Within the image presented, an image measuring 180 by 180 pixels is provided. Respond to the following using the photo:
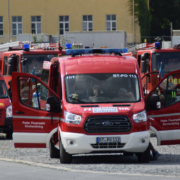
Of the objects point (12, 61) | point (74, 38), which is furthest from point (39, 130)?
point (74, 38)

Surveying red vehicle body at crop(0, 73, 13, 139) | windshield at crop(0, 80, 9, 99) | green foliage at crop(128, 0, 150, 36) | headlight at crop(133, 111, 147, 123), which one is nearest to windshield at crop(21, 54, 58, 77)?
windshield at crop(0, 80, 9, 99)

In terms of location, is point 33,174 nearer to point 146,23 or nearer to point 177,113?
point 177,113

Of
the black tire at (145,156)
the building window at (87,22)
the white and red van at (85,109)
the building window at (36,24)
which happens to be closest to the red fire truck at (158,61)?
the white and red van at (85,109)

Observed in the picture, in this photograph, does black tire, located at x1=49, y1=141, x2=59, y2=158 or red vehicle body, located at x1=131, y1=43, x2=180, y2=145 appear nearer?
red vehicle body, located at x1=131, y1=43, x2=180, y2=145

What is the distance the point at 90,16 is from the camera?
5372cm

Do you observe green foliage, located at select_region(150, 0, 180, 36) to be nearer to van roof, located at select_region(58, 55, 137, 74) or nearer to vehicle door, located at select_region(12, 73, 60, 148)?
van roof, located at select_region(58, 55, 137, 74)

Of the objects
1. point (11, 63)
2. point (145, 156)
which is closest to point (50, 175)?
point (145, 156)

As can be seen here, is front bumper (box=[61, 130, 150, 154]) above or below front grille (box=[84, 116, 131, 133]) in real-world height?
below

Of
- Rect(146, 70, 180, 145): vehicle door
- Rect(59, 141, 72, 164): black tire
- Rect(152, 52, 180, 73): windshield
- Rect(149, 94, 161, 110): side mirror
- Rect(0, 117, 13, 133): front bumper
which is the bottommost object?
Rect(0, 117, 13, 133): front bumper

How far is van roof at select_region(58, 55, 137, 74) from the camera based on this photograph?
11.1 meters

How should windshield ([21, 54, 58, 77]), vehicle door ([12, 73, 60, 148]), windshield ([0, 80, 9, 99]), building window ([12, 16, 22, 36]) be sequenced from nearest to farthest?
vehicle door ([12, 73, 60, 148]), windshield ([0, 80, 9, 99]), windshield ([21, 54, 58, 77]), building window ([12, 16, 22, 36])

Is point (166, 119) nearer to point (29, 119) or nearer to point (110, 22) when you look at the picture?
point (29, 119)

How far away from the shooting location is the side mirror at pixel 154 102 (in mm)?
10867

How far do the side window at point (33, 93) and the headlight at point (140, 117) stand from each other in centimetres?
166
